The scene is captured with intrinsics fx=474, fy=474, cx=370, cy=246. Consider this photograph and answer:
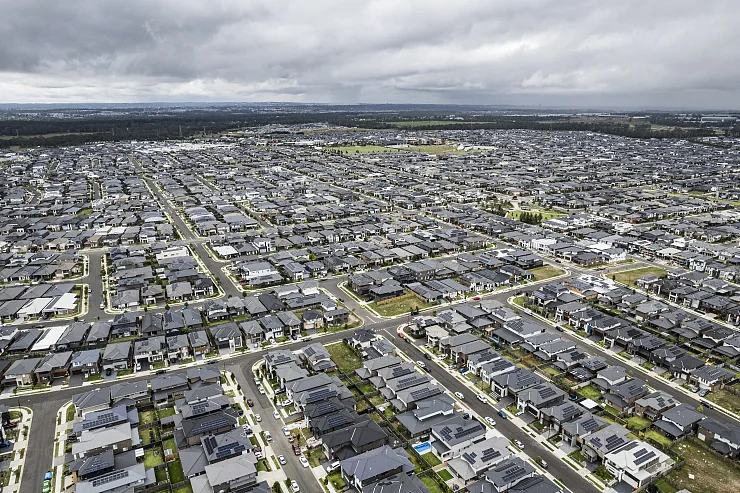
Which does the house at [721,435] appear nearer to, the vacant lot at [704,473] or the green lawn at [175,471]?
the vacant lot at [704,473]

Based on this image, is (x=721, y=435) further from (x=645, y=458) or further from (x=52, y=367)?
(x=52, y=367)

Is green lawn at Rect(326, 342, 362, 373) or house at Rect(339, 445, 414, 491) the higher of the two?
house at Rect(339, 445, 414, 491)

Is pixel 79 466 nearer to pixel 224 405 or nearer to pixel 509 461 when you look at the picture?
pixel 224 405

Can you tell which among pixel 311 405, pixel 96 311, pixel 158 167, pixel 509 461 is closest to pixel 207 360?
pixel 311 405

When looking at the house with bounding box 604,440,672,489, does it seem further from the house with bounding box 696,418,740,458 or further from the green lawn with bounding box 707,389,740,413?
the green lawn with bounding box 707,389,740,413

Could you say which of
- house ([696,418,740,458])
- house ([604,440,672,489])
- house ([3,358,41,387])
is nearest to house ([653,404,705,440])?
house ([696,418,740,458])
